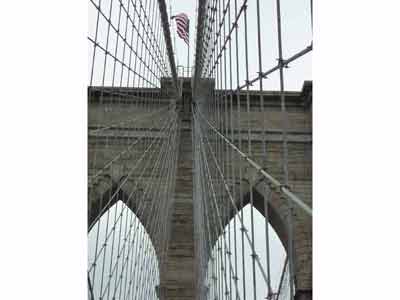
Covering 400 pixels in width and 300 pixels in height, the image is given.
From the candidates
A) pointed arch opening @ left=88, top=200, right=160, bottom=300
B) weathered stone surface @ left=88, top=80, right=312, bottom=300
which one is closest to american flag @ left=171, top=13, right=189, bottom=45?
weathered stone surface @ left=88, top=80, right=312, bottom=300

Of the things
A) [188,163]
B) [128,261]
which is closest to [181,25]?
[188,163]

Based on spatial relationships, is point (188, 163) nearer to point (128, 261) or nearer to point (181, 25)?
point (181, 25)

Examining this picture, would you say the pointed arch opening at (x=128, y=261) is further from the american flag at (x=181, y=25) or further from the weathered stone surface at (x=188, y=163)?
the american flag at (x=181, y=25)

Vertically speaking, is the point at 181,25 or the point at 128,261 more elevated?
the point at 181,25

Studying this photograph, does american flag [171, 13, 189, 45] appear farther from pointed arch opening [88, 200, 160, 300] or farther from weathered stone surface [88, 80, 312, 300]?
pointed arch opening [88, 200, 160, 300]

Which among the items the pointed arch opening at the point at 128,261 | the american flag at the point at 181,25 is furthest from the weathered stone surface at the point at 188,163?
the american flag at the point at 181,25

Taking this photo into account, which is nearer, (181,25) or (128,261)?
(128,261)

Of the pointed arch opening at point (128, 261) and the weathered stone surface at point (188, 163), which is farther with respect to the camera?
the weathered stone surface at point (188, 163)

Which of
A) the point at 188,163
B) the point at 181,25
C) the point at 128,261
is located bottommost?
the point at 128,261

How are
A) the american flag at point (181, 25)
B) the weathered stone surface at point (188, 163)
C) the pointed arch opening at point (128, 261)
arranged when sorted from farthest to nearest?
the american flag at point (181, 25) < the weathered stone surface at point (188, 163) < the pointed arch opening at point (128, 261)
